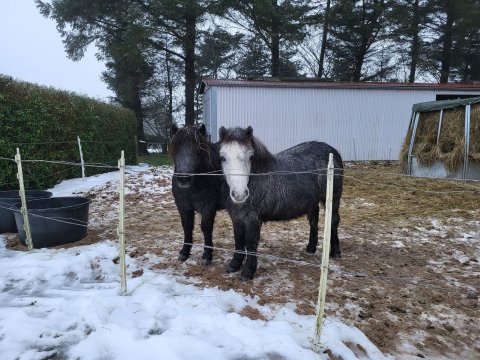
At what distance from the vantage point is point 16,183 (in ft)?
21.7

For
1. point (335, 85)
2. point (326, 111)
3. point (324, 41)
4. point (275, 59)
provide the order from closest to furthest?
1. point (335, 85)
2. point (326, 111)
3. point (275, 59)
4. point (324, 41)

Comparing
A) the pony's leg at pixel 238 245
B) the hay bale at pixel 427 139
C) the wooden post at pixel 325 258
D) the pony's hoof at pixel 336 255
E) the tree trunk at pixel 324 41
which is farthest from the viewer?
the tree trunk at pixel 324 41

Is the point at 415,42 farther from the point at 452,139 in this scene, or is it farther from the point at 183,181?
the point at 183,181

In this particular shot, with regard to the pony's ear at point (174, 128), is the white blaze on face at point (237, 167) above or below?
below

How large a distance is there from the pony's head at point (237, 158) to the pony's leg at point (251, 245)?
0.36m

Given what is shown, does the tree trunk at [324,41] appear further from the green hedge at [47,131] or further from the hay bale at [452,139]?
the green hedge at [47,131]

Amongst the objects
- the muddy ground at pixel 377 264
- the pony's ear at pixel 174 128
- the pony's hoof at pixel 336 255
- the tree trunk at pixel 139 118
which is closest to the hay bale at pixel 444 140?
the muddy ground at pixel 377 264

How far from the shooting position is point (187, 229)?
3854mm

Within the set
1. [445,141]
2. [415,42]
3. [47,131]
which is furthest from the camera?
[415,42]

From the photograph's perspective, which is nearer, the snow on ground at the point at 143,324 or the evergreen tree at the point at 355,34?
the snow on ground at the point at 143,324

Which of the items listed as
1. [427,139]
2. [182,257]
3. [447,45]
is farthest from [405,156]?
[447,45]

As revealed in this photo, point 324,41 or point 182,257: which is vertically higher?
point 324,41

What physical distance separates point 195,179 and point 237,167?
64cm

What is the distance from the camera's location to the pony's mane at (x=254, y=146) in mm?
3171
